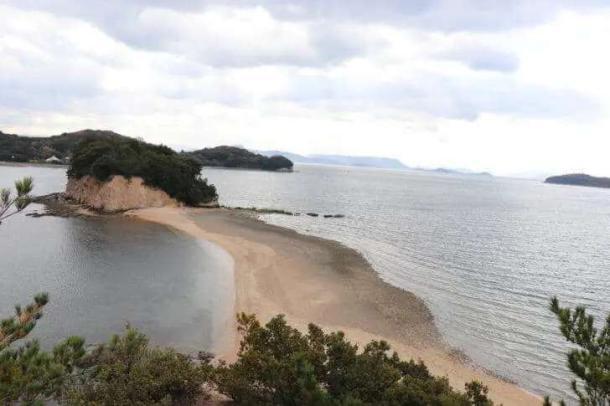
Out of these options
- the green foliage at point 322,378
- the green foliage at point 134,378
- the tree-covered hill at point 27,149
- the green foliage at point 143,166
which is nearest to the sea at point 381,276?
the green foliage at point 134,378

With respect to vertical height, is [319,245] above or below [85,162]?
below

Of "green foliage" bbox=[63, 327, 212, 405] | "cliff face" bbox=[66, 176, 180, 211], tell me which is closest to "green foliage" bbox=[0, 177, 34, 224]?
"green foliage" bbox=[63, 327, 212, 405]

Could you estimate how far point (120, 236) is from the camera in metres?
45.7

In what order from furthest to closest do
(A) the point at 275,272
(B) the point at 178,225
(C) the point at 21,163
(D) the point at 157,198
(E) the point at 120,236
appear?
1. (C) the point at 21,163
2. (D) the point at 157,198
3. (B) the point at 178,225
4. (E) the point at 120,236
5. (A) the point at 275,272

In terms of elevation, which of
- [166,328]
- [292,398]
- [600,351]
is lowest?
[166,328]

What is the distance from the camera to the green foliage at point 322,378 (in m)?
11.0

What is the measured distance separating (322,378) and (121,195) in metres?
57.0

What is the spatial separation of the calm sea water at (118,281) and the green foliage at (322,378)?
8.21 metres

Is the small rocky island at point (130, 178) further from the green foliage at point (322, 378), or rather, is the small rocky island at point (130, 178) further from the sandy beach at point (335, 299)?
the green foliage at point (322, 378)

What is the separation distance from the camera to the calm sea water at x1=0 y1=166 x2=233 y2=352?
22594 millimetres

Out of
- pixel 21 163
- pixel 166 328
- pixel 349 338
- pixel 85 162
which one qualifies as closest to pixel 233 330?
pixel 166 328

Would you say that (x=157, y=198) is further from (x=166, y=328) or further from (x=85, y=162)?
(x=166, y=328)

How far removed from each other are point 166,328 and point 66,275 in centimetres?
1306

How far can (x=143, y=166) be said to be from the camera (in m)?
64.8
